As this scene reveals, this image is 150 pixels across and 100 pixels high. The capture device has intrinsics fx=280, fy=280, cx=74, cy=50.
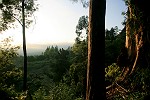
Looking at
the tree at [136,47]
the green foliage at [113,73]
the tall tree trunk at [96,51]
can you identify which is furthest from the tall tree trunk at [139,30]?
the tall tree trunk at [96,51]

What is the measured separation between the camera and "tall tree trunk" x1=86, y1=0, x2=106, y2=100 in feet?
24.2

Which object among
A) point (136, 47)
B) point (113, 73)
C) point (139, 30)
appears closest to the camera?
point (139, 30)

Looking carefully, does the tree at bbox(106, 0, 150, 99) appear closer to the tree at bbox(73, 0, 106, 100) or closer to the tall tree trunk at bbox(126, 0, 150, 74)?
the tall tree trunk at bbox(126, 0, 150, 74)

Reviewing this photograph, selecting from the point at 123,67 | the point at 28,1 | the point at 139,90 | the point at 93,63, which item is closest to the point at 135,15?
the point at 123,67

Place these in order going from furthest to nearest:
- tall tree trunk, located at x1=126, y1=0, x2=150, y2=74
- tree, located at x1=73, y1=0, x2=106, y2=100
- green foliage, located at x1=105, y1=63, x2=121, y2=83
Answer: green foliage, located at x1=105, y1=63, x2=121, y2=83, tall tree trunk, located at x1=126, y1=0, x2=150, y2=74, tree, located at x1=73, y1=0, x2=106, y2=100

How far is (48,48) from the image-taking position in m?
187

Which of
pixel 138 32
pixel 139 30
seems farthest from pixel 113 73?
pixel 139 30

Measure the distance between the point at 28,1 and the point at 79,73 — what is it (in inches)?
297

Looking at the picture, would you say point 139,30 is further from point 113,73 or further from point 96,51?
point 96,51

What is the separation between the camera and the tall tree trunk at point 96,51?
7.38 meters

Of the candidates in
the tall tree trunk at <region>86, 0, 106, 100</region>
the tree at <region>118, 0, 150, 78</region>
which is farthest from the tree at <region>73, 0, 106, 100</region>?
the tree at <region>118, 0, 150, 78</region>

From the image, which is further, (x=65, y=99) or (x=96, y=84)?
(x=65, y=99)

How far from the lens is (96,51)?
24.3 feet

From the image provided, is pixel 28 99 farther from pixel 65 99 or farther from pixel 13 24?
pixel 13 24
